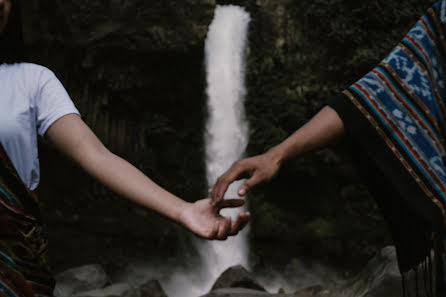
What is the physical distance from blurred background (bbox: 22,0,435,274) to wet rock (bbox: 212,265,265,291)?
237cm

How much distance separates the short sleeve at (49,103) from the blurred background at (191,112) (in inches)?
269

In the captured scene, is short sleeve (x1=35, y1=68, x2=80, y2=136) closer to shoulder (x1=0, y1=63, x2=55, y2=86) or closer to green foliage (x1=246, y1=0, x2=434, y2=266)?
shoulder (x1=0, y1=63, x2=55, y2=86)

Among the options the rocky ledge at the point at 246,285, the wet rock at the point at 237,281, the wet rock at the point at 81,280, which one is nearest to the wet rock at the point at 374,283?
the rocky ledge at the point at 246,285

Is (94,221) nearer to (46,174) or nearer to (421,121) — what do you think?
(46,174)

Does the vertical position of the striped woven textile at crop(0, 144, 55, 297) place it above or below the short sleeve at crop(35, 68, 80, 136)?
below

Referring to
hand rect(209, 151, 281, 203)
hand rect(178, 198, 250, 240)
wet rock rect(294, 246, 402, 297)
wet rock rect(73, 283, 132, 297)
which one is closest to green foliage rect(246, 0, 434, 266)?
wet rock rect(73, 283, 132, 297)

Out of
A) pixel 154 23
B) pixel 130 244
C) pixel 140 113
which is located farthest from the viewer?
pixel 140 113

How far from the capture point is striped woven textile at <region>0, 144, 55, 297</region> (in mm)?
1221

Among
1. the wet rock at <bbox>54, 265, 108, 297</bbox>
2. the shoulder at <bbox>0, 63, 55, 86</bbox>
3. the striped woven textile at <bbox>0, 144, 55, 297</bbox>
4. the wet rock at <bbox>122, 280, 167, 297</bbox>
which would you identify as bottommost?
the wet rock at <bbox>54, 265, 108, 297</bbox>

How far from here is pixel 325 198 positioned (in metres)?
9.09

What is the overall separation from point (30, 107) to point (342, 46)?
8.70m

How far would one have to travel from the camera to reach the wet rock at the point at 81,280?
6143mm

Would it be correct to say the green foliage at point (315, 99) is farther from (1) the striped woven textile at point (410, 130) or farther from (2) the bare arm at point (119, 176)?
(2) the bare arm at point (119, 176)

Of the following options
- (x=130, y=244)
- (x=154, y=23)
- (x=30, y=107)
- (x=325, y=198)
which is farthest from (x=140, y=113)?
(x=30, y=107)
